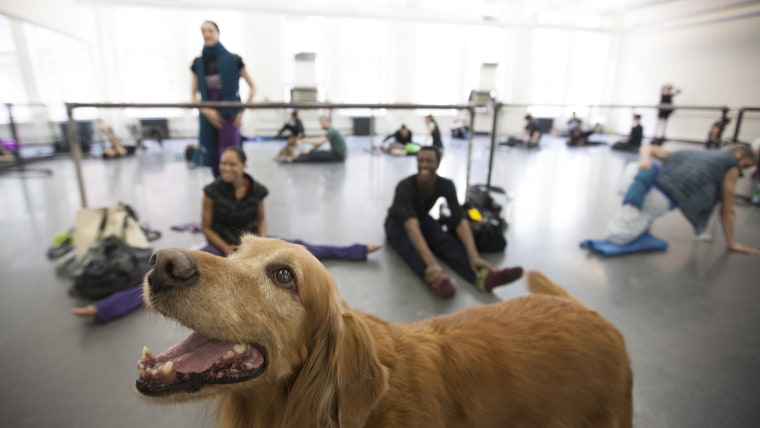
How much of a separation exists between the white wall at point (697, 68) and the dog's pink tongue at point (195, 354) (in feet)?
60.9

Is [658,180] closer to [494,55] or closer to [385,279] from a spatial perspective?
[385,279]

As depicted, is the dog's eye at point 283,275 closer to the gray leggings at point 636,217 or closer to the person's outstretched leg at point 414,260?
the person's outstretched leg at point 414,260

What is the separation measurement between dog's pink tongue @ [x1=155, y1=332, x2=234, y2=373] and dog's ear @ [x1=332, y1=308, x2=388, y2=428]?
1.01 feet

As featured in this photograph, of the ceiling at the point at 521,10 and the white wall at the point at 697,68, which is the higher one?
the ceiling at the point at 521,10

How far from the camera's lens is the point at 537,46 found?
1838 cm

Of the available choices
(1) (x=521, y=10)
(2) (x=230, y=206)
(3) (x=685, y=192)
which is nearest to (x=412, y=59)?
(1) (x=521, y=10)

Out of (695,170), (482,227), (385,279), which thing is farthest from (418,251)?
(695,170)

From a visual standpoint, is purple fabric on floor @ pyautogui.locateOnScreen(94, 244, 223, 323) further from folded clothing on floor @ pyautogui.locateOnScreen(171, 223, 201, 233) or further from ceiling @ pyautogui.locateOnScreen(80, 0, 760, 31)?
ceiling @ pyautogui.locateOnScreen(80, 0, 760, 31)

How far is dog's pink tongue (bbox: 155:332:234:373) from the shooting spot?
1039 mm

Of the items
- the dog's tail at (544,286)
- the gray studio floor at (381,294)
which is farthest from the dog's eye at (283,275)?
the dog's tail at (544,286)

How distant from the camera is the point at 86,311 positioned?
9.01 ft

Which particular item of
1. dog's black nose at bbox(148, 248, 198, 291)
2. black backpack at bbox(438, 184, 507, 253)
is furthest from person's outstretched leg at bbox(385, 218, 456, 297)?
dog's black nose at bbox(148, 248, 198, 291)

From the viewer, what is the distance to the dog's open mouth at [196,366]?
1015 millimetres

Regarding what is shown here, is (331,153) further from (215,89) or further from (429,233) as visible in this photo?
(429,233)
